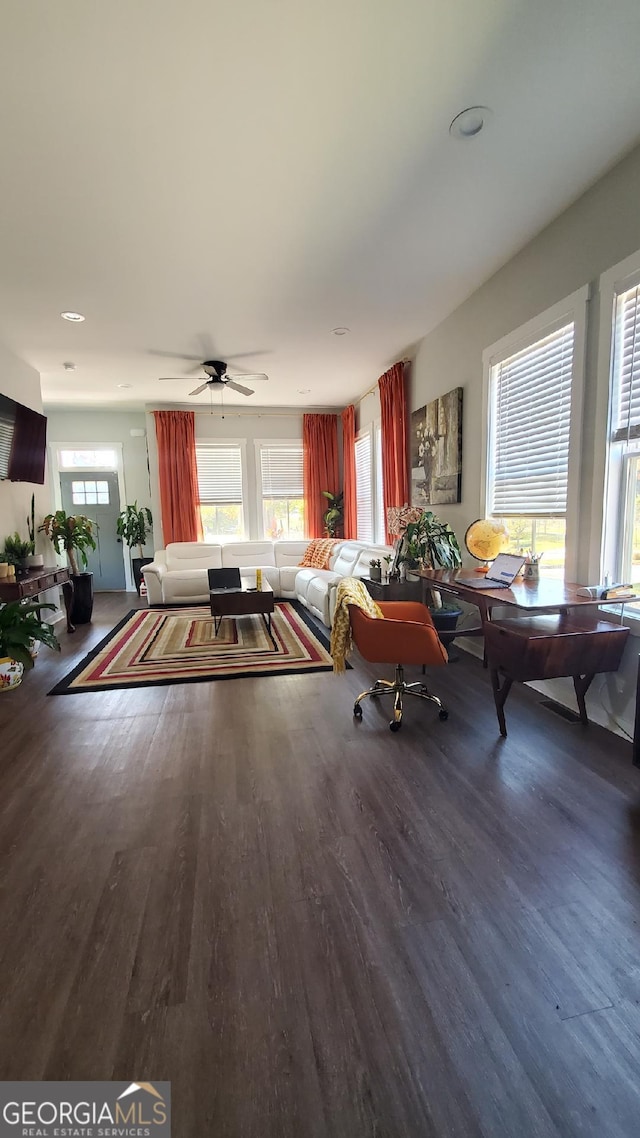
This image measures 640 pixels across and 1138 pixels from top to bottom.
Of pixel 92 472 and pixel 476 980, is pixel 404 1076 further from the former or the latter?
pixel 92 472

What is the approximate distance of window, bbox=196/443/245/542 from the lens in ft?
23.0

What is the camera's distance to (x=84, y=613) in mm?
5164

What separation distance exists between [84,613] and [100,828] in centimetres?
388

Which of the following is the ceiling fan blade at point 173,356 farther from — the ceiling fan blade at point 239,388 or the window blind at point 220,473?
the window blind at point 220,473

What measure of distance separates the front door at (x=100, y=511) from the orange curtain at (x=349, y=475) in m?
3.68

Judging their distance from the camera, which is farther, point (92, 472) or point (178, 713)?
point (92, 472)

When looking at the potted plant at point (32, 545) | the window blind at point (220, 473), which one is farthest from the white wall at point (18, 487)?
the window blind at point (220, 473)

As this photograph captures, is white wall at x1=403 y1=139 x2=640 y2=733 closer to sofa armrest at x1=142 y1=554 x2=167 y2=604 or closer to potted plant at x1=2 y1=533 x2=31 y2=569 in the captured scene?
sofa armrest at x1=142 y1=554 x2=167 y2=604

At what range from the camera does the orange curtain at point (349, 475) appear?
21.7ft

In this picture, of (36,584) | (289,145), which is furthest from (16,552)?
(289,145)

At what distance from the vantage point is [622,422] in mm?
2363

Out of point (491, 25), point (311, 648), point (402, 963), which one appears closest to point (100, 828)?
point (402, 963)

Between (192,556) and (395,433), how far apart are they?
345cm

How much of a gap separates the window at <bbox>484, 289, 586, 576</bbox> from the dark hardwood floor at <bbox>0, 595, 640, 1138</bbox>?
1357 millimetres
